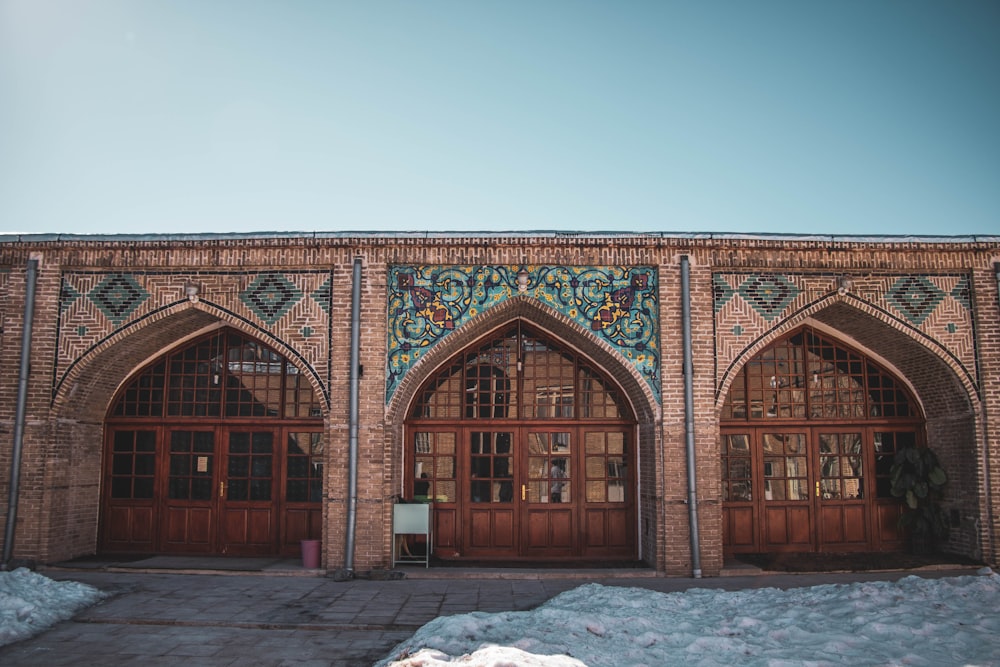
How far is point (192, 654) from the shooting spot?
570 centimetres

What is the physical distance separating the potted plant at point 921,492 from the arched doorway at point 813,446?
26 cm

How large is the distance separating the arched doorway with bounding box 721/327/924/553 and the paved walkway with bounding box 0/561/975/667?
110 cm

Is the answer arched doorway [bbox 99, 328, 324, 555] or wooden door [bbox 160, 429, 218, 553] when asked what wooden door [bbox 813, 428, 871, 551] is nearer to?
arched doorway [bbox 99, 328, 324, 555]

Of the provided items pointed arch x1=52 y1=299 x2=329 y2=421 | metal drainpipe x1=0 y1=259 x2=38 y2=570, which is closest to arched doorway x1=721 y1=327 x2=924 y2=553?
pointed arch x1=52 y1=299 x2=329 y2=421

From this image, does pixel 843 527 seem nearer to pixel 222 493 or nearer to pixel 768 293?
pixel 768 293

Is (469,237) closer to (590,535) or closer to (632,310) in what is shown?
(632,310)

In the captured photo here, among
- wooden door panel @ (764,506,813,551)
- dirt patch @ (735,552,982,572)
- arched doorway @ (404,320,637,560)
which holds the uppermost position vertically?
arched doorway @ (404,320,637,560)

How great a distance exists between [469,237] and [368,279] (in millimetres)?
1271

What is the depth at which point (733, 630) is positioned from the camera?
6.05m

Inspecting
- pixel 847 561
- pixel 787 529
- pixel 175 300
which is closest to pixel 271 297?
pixel 175 300

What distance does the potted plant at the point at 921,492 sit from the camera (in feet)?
29.8

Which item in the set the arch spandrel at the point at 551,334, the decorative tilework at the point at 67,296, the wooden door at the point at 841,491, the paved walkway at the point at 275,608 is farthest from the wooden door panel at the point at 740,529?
the decorative tilework at the point at 67,296

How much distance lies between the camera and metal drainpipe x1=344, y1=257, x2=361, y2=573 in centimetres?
826

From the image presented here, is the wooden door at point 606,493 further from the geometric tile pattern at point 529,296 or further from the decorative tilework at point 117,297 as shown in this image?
the decorative tilework at point 117,297
